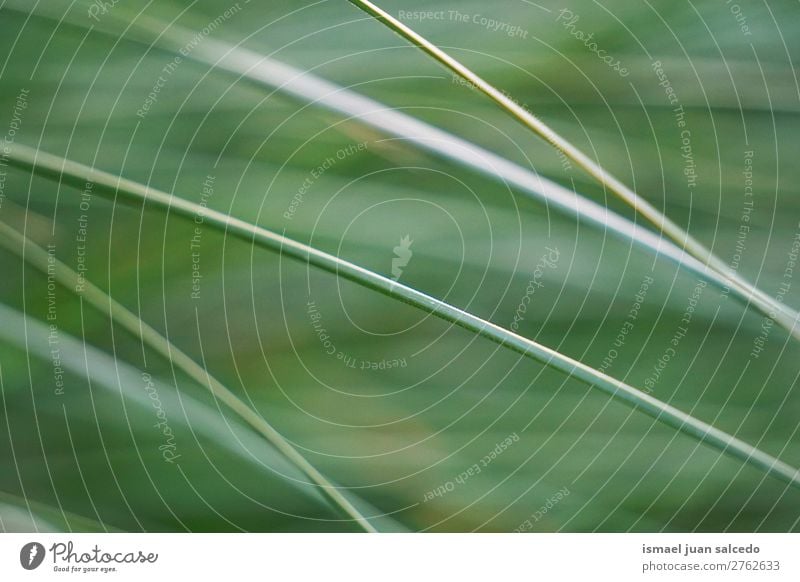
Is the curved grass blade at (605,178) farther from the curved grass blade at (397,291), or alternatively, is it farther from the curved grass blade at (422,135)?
the curved grass blade at (397,291)

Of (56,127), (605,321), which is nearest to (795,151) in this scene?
(605,321)

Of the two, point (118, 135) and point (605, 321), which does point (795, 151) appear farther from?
point (118, 135)
